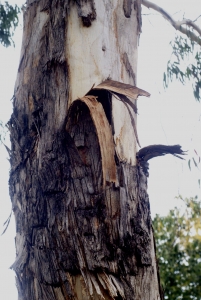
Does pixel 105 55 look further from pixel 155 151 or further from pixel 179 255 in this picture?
pixel 179 255

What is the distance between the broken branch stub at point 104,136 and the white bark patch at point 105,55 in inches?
2.6

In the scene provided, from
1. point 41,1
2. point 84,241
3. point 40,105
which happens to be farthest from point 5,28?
point 84,241

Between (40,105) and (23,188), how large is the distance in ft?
0.84

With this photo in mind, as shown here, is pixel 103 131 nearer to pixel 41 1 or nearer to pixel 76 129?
pixel 76 129

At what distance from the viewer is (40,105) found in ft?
4.33

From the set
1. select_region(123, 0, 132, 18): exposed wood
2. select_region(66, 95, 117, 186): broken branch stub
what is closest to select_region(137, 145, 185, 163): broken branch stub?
select_region(66, 95, 117, 186): broken branch stub

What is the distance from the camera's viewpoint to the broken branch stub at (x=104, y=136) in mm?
1177

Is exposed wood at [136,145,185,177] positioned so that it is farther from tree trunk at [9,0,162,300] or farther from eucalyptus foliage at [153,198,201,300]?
eucalyptus foliage at [153,198,201,300]

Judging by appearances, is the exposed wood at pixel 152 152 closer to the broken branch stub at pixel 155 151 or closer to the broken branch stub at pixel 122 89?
the broken branch stub at pixel 155 151

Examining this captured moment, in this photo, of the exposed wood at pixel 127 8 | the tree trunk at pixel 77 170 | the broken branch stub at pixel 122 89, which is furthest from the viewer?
the exposed wood at pixel 127 8

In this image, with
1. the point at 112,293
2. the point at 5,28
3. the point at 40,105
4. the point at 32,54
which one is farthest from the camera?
the point at 5,28

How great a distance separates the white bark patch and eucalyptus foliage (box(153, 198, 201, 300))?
363 centimetres

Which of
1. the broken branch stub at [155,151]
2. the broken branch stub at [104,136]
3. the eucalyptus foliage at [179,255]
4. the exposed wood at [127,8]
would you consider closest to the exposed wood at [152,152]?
the broken branch stub at [155,151]

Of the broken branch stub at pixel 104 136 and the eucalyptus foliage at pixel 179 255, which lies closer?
the broken branch stub at pixel 104 136
